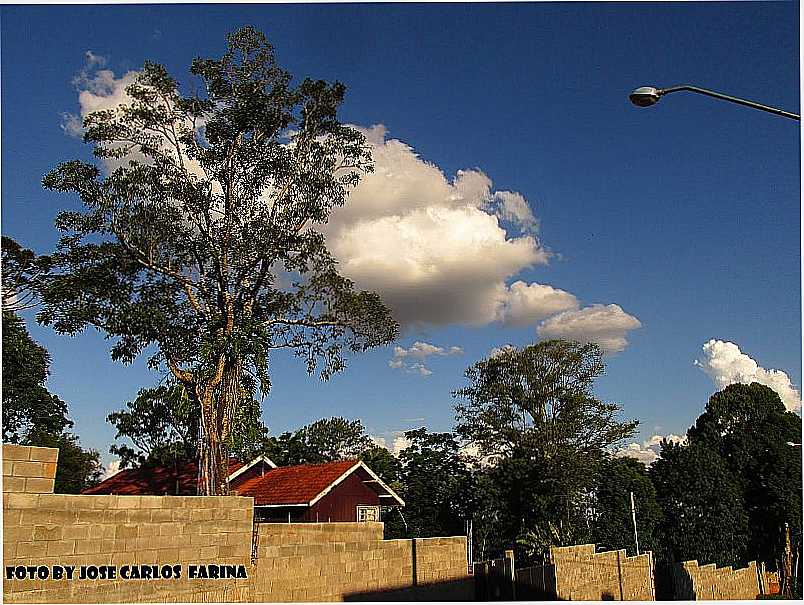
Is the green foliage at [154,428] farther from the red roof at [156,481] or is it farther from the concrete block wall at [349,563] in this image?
the concrete block wall at [349,563]

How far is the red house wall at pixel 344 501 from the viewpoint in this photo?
54.3 feet

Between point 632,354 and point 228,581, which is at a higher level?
point 632,354

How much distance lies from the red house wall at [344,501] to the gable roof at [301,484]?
0.76ft

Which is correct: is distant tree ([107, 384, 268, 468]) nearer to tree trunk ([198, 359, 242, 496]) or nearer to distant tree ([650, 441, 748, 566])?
tree trunk ([198, 359, 242, 496])

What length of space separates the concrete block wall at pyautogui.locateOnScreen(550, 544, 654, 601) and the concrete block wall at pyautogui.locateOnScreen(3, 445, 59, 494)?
24.1 ft

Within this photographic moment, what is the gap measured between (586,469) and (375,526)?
1174 cm

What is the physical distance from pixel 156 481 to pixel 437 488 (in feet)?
24.8

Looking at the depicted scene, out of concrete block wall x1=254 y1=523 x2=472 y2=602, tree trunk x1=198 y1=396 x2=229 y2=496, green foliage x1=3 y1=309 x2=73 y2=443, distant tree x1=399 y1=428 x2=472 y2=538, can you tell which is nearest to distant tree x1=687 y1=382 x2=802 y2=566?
distant tree x1=399 y1=428 x2=472 y2=538

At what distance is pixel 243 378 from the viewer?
13.2 m

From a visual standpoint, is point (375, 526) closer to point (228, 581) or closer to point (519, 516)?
point (228, 581)

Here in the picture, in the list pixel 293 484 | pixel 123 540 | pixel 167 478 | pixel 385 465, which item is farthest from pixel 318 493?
pixel 123 540

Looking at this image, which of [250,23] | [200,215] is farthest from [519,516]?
[250,23]

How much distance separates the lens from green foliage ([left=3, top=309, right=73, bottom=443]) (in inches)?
717

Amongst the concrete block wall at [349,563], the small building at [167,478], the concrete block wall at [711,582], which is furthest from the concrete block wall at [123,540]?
the small building at [167,478]
